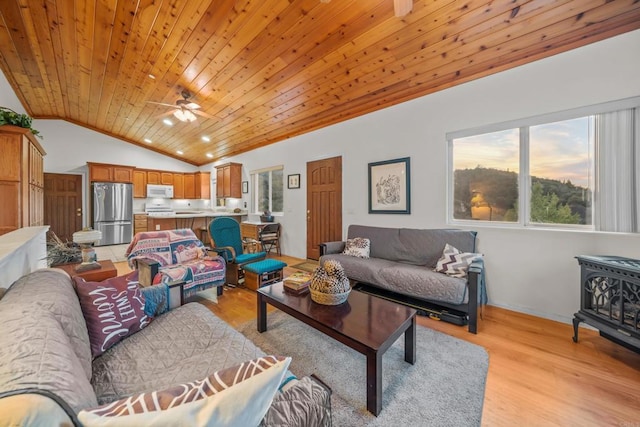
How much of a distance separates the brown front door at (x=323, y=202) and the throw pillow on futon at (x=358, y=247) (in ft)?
2.85

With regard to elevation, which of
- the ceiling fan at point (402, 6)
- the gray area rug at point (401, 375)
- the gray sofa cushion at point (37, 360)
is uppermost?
the ceiling fan at point (402, 6)

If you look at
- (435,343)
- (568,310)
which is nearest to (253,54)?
(435,343)

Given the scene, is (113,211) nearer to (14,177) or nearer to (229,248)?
(14,177)

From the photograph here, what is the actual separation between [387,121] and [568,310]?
3114mm

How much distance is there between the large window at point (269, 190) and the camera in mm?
5844

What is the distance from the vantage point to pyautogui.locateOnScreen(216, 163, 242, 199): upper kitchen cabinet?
6660mm

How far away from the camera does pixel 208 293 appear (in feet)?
10.8

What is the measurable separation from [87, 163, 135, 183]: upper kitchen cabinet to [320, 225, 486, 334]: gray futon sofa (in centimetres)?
658

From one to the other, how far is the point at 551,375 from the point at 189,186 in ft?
29.6

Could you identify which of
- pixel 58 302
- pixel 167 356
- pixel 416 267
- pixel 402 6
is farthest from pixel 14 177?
pixel 416 267

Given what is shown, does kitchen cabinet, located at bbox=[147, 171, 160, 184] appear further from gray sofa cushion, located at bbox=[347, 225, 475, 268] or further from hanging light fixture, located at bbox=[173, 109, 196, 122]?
gray sofa cushion, located at bbox=[347, 225, 475, 268]

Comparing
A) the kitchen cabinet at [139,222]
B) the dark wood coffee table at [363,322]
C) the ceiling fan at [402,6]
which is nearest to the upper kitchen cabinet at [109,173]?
the kitchen cabinet at [139,222]

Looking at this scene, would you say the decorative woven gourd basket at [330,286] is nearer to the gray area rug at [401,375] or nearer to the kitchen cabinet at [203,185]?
the gray area rug at [401,375]

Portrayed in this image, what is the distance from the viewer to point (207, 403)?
58 cm
